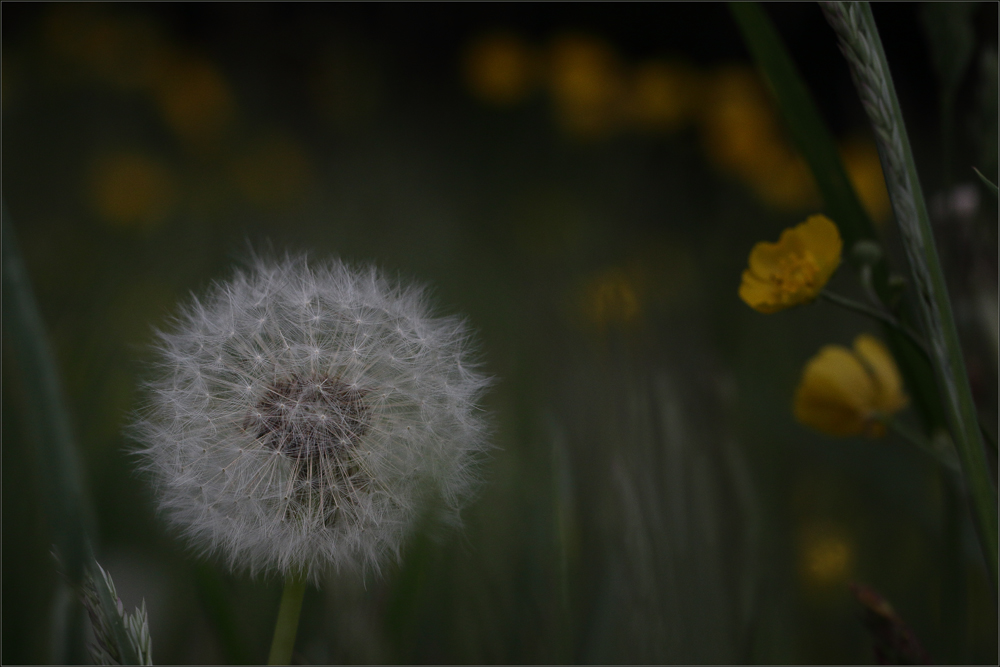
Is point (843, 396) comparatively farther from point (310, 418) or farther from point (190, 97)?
point (190, 97)

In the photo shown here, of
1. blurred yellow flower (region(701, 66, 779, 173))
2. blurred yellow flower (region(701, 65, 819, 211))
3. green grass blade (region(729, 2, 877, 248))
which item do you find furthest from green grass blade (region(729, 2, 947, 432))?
blurred yellow flower (region(701, 66, 779, 173))

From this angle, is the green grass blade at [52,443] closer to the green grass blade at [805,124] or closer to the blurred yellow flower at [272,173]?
the green grass blade at [805,124]

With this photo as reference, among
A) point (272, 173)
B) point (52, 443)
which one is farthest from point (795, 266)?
point (272, 173)

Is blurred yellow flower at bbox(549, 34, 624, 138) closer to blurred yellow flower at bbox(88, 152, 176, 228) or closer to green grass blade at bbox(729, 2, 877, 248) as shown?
blurred yellow flower at bbox(88, 152, 176, 228)

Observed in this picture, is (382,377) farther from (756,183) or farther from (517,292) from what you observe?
(756,183)

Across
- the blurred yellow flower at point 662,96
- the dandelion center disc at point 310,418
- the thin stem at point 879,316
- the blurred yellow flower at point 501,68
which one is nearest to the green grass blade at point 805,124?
the thin stem at point 879,316

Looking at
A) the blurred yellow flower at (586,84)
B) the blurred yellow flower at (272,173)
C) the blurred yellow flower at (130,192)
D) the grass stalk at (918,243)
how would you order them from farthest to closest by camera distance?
1. the blurred yellow flower at (272,173)
2. the blurred yellow flower at (586,84)
3. the blurred yellow flower at (130,192)
4. the grass stalk at (918,243)

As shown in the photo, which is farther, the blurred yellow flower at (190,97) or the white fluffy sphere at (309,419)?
the blurred yellow flower at (190,97)

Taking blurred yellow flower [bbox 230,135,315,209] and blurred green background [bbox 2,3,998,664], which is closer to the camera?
blurred green background [bbox 2,3,998,664]
